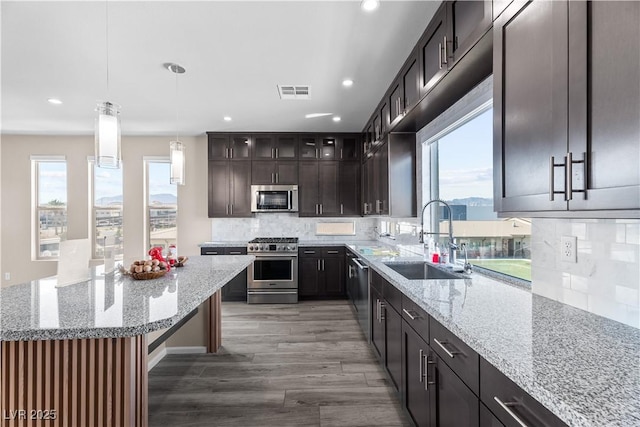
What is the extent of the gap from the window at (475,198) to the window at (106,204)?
5.17 meters

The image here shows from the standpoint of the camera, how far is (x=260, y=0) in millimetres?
1985

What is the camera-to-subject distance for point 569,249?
4.52ft

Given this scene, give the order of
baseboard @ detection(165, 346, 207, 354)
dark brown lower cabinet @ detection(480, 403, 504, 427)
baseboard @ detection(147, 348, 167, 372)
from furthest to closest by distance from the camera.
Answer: baseboard @ detection(165, 346, 207, 354), baseboard @ detection(147, 348, 167, 372), dark brown lower cabinet @ detection(480, 403, 504, 427)

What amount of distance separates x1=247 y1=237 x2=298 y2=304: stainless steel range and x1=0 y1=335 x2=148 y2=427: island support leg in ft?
11.4

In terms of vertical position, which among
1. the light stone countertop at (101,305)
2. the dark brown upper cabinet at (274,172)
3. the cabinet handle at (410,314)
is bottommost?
the cabinet handle at (410,314)

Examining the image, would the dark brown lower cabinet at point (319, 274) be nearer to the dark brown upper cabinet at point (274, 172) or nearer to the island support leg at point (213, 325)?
the dark brown upper cabinet at point (274, 172)

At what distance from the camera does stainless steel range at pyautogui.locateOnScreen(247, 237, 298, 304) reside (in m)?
4.72

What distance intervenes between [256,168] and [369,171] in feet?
6.37

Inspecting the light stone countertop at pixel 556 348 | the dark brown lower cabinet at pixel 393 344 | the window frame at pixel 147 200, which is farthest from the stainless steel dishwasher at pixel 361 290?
the window frame at pixel 147 200

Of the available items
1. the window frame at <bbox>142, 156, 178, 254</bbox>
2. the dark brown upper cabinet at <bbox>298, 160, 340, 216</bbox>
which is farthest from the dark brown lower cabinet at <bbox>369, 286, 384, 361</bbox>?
the window frame at <bbox>142, 156, 178, 254</bbox>

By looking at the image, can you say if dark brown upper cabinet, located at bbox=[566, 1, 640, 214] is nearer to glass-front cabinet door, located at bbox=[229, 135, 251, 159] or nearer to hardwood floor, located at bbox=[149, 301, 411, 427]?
hardwood floor, located at bbox=[149, 301, 411, 427]

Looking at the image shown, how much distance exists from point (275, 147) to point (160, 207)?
234cm

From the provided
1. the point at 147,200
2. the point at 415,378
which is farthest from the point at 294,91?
the point at 147,200

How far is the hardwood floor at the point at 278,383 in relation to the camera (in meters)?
2.05
